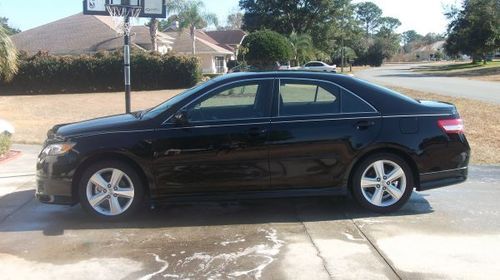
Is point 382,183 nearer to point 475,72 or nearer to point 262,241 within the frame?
point 262,241

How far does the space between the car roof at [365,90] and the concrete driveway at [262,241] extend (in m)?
1.18

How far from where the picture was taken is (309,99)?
6238 millimetres

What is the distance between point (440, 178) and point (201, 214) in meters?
2.72

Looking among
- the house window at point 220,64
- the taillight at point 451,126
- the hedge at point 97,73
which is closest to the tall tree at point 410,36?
the house window at point 220,64

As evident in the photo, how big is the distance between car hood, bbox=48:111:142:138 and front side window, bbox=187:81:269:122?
658 mm

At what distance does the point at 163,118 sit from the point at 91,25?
44.2m

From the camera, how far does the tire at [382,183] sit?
20.1 feet

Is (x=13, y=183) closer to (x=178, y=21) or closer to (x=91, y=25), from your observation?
(x=91, y=25)

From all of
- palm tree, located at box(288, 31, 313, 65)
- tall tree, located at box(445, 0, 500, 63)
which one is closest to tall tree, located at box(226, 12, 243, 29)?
palm tree, located at box(288, 31, 313, 65)

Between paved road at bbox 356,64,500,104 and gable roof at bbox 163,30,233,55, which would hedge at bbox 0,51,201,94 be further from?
gable roof at bbox 163,30,233,55

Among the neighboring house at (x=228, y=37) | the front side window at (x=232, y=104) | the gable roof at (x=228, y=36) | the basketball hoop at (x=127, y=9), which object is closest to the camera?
the front side window at (x=232, y=104)

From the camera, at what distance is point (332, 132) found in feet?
19.7

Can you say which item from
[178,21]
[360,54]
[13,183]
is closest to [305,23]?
[178,21]

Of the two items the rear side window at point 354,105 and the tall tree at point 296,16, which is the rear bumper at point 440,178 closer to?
the rear side window at point 354,105
